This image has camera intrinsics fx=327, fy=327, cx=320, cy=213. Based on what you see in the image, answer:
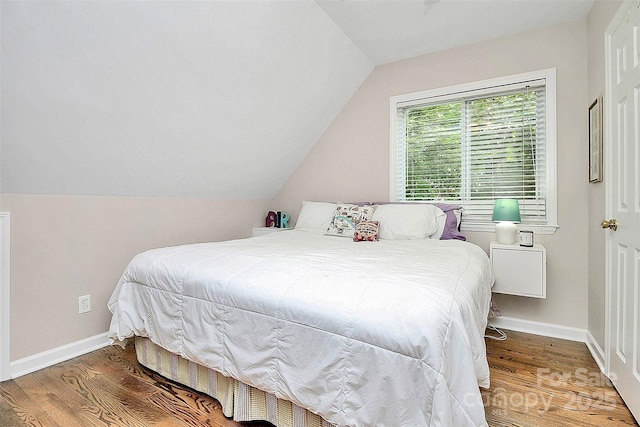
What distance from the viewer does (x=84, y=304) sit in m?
2.27

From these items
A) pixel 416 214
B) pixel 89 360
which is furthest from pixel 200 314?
pixel 416 214

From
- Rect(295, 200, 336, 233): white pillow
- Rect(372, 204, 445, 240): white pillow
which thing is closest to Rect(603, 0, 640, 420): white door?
Rect(372, 204, 445, 240): white pillow

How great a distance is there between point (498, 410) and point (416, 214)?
4.84ft

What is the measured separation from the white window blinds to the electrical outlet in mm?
2689

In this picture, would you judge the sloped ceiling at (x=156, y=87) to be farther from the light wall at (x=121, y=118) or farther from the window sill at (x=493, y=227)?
the window sill at (x=493, y=227)

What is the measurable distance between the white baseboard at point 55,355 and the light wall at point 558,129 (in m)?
2.46

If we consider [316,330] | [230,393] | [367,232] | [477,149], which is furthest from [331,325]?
[477,149]

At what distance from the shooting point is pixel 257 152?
10.6 feet

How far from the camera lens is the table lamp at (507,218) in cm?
251

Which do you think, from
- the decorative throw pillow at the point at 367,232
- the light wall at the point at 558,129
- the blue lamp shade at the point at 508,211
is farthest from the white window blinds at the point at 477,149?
the decorative throw pillow at the point at 367,232

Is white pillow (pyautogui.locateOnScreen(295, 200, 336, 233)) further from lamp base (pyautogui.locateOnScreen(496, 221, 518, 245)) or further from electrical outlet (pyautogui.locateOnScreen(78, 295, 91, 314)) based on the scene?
electrical outlet (pyautogui.locateOnScreen(78, 295, 91, 314))

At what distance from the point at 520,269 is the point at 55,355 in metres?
3.23

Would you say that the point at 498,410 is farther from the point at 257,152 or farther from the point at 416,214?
the point at 257,152

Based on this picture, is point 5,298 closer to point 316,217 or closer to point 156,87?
point 156,87
